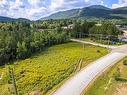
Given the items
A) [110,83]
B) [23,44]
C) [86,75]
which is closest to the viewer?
[110,83]

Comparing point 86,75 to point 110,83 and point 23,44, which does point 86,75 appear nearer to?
point 110,83

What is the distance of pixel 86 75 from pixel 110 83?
26.3 feet

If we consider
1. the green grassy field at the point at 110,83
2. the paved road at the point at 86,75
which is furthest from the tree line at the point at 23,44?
the green grassy field at the point at 110,83

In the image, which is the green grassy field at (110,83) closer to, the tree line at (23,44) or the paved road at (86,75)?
the paved road at (86,75)

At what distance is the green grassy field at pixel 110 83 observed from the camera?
5259 cm

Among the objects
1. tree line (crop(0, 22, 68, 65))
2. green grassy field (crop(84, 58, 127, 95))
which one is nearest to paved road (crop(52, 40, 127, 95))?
green grassy field (crop(84, 58, 127, 95))

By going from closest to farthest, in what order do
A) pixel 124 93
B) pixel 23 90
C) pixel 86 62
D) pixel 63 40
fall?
pixel 124 93 < pixel 23 90 < pixel 86 62 < pixel 63 40

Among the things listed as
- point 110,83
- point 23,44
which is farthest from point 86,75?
point 23,44

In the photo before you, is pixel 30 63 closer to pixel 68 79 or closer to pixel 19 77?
pixel 19 77

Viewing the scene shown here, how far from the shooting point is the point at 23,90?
69.1 metres

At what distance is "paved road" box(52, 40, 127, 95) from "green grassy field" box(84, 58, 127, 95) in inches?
62.5

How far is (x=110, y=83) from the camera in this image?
5753 centimetres

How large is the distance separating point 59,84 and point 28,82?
64.1ft

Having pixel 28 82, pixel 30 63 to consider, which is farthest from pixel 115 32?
pixel 28 82
